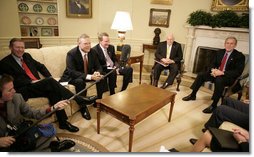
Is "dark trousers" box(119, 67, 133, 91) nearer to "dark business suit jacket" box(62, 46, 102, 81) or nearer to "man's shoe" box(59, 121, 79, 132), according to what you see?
"dark business suit jacket" box(62, 46, 102, 81)

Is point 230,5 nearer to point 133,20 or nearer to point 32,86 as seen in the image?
point 133,20

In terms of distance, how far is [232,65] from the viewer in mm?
2824

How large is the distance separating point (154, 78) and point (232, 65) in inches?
45.6

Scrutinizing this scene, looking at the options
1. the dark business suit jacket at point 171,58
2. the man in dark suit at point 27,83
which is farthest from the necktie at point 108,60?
the man in dark suit at point 27,83

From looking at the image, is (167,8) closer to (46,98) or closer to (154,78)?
(154,78)

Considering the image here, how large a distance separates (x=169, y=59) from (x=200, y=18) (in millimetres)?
1039

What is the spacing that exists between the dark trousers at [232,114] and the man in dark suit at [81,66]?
136 centimetres

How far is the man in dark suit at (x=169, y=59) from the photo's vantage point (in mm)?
3299

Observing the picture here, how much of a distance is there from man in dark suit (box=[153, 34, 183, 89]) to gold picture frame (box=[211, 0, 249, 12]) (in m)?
1.06

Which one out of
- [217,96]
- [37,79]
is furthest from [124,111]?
[217,96]

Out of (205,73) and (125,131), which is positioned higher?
(205,73)

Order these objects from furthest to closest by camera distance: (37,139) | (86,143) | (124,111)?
(86,143) < (124,111) < (37,139)

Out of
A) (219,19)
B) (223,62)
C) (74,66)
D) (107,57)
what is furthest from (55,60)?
(219,19)

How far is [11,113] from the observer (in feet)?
5.20
